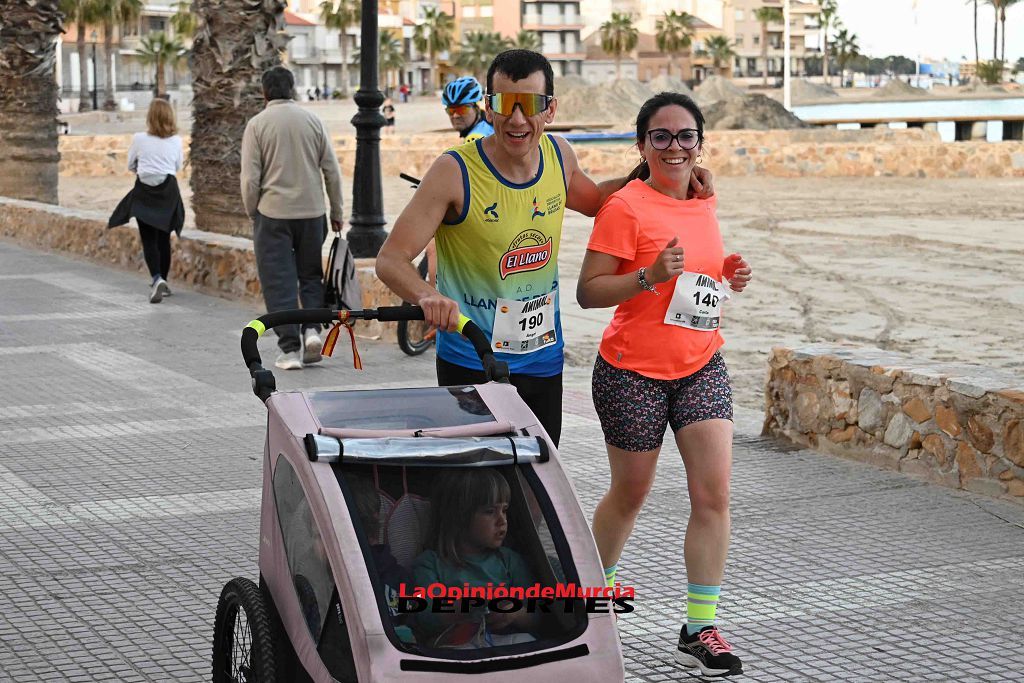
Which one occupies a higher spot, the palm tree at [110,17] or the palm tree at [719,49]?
the palm tree at [719,49]

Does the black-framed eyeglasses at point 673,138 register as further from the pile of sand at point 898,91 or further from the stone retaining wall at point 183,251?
the pile of sand at point 898,91

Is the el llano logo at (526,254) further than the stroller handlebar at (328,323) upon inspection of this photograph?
Yes

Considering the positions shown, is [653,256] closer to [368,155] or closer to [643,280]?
[643,280]

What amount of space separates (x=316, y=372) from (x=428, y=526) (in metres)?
6.03

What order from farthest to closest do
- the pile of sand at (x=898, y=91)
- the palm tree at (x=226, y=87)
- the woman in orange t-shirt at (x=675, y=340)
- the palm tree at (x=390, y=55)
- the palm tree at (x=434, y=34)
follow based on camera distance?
1. the palm tree at (x=434, y=34)
2. the palm tree at (x=390, y=55)
3. the pile of sand at (x=898, y=91)
4. the palm tree at (x=226, y=87)
5. the woman in orange t-shirt at (x=675, y=340)

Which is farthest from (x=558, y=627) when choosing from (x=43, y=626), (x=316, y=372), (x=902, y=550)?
(x=316, y=372)

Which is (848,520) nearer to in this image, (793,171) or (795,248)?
(795,248)

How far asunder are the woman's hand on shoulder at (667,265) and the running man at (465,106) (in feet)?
15.2

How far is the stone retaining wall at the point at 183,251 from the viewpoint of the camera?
35.7 feet

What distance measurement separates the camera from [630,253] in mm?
4188

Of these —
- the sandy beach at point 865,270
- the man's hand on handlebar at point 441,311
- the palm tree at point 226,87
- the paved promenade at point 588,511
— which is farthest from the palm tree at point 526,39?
the man's hand on handlebar at point 441,311

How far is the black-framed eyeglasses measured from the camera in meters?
4.14

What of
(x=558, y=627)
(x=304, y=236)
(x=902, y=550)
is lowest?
(x=902, y=550)

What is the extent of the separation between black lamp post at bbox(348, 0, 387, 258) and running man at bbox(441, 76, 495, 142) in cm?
275
